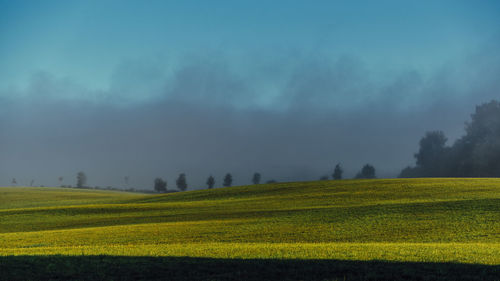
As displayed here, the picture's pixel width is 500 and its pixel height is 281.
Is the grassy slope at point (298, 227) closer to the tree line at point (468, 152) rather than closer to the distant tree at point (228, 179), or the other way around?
the tree line at point (468, 152)

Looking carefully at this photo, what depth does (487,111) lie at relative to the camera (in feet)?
495

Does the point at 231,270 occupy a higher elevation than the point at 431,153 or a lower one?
lower

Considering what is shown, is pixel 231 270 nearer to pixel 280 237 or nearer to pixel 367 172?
pixel 280 237

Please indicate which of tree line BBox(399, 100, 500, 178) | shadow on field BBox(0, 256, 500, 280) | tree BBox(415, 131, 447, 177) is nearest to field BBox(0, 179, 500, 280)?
shadow on field BBox(0, 256, 500, 280)

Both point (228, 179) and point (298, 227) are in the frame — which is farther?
point (228, 179)

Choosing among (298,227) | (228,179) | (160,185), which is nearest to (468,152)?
(228,179)

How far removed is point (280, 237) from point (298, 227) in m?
4.30

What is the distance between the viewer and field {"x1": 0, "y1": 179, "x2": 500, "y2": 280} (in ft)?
52.0

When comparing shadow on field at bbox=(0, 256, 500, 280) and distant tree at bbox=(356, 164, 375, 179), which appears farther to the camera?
distant tree at bbox=(356, 164, 375, 179)

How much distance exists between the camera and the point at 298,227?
108ft

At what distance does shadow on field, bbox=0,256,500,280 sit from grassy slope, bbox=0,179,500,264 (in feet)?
5.35

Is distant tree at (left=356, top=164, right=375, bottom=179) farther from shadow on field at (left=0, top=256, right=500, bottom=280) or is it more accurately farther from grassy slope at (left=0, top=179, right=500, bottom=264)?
shadow on field at (left=0, top=256, right=500, bottom=280)

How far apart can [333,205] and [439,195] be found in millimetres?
12847

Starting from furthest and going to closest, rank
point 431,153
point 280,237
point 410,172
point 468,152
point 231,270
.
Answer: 1. point 410,172
2. point 431,153
3. point 468,152
4. point 280,237
5. point 231,270
